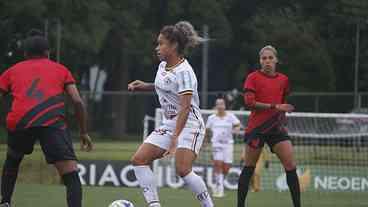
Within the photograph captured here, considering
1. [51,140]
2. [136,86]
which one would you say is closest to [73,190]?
[51,140]

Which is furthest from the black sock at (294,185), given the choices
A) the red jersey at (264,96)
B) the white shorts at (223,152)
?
the white shorts at (223,152)

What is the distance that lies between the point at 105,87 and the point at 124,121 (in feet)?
35.5

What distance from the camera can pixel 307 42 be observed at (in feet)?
129

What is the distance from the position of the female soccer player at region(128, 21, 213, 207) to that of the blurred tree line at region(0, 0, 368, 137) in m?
20.2

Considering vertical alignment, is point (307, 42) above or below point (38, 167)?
above

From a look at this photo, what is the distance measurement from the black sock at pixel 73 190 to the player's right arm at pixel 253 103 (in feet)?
9.83

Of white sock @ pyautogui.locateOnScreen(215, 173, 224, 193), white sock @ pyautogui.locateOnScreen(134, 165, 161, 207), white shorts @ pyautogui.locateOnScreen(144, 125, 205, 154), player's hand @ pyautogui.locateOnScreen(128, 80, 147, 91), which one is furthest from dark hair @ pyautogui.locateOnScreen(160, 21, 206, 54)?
white sock @ pyautogui.locateOnScreen(215, 173, 224, 193)

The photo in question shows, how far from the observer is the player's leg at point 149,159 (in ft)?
31.8

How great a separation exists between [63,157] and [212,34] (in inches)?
1235

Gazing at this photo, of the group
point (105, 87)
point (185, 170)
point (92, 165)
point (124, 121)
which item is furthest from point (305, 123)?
point (105, 87)

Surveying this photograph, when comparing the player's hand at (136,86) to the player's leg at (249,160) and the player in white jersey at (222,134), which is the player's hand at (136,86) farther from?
the player in white jersey at (222,134)

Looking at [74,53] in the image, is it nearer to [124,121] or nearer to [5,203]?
[124,121]

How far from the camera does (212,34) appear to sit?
1576 inches

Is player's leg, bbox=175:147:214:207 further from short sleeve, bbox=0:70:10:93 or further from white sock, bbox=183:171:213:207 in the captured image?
short sleeve, bbox=0:70:10:93
